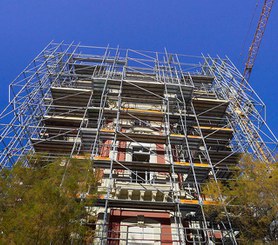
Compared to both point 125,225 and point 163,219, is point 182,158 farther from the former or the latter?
Result: point 125,225

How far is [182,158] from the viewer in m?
19.1

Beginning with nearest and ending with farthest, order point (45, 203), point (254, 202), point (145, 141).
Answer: point (45, 203), point (254, 202), point (145, 141)

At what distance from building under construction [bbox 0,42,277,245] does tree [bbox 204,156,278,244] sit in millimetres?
519

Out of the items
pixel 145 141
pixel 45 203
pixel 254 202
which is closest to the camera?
pixel 45 203

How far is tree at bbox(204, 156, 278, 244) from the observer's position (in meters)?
10.8

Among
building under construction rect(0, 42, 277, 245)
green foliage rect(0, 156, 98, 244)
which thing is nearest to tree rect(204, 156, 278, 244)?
building under construction rect(0, 42, 277, 245)

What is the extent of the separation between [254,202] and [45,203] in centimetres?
799

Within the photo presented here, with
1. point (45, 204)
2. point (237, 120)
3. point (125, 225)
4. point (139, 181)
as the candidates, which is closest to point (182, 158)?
point (139, 181)

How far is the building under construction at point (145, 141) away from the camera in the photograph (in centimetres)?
1412

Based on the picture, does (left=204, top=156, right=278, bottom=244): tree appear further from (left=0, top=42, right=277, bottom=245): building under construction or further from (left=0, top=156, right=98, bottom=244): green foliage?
(left=0, top=156, right=98, bottom=244): green foliage

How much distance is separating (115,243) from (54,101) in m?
11.7

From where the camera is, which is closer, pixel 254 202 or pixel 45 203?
pixel 45 203

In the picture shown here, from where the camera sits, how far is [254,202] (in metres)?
11.2

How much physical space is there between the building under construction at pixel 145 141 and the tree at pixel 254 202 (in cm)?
52
